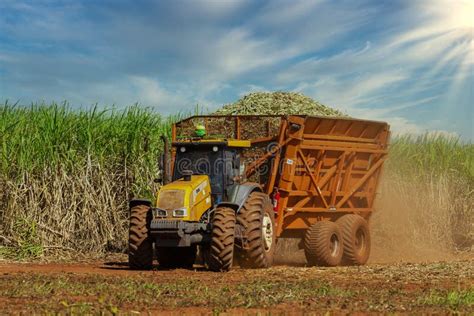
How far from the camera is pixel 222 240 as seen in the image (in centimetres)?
1147

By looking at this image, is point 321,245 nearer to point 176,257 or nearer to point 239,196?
point 239,196

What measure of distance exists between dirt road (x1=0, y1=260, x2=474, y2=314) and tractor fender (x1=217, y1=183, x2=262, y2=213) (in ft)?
3.62

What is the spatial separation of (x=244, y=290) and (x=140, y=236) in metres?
3.23

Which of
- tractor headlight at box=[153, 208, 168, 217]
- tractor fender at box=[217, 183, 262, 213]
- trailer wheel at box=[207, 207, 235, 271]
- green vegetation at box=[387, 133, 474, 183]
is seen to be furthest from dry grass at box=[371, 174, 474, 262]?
tractor headlight at box=[153, 208, 168, 217]

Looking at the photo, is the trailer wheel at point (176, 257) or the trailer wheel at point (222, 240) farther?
the trailer wheel at point (176, 257)

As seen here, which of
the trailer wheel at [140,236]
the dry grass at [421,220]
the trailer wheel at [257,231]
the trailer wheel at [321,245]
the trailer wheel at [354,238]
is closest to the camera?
the trailer wheel at [257,231]

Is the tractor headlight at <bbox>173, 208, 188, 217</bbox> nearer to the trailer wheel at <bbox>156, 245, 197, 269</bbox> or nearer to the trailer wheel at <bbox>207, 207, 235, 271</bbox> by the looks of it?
the trailer wheel at <bbox>207, 207, 235, 271</bbox>

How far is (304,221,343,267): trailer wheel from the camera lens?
527 inches

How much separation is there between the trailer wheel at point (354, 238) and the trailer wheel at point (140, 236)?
421 cm

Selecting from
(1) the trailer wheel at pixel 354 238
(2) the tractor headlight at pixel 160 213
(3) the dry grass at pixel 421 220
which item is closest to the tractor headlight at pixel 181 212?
(2) the tractor headlight at pixel 160 213

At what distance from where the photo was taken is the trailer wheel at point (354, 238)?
14266 millimetres

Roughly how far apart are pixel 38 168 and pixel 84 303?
801cm

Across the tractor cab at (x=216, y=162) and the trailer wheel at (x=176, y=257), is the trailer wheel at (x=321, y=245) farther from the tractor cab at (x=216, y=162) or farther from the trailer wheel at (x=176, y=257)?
the trailer wheel at (x=176, y=257)

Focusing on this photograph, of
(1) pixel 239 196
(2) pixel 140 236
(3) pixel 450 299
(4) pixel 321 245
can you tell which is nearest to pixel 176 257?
(2) pixel 140 236
